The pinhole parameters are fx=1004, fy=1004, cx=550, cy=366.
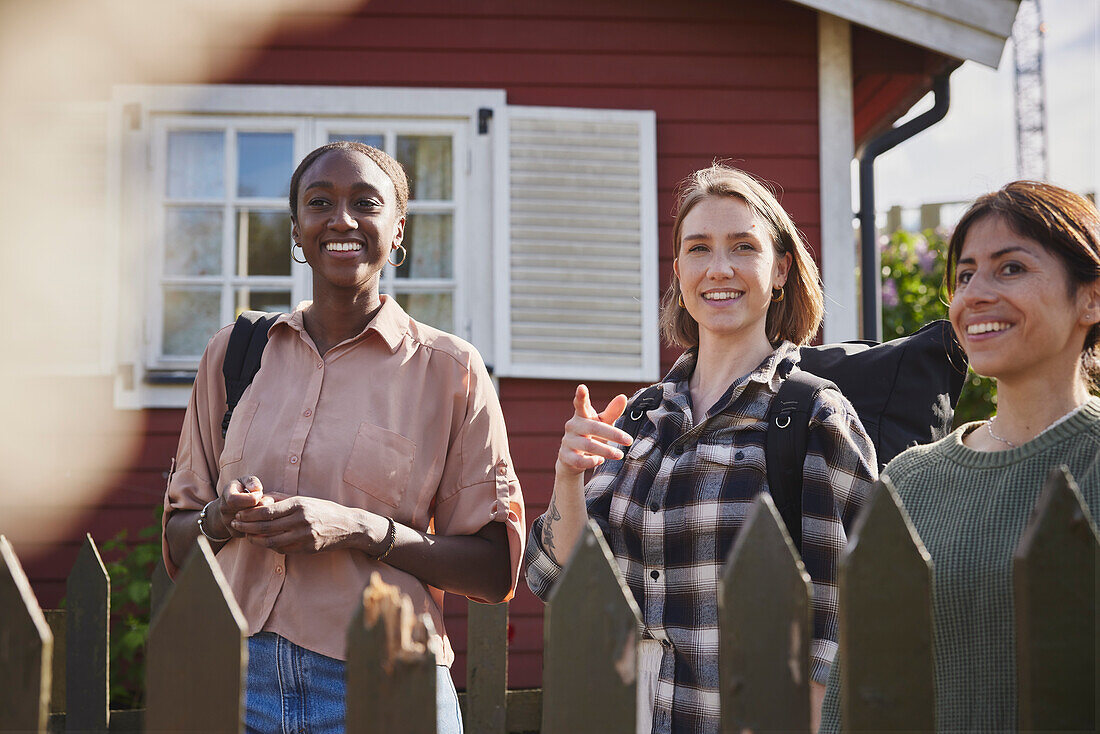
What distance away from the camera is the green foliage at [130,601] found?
170 inches

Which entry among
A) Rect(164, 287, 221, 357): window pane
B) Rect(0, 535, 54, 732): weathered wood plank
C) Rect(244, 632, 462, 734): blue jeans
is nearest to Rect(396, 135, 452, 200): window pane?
Rect(164, 287, 221, 357): window pane

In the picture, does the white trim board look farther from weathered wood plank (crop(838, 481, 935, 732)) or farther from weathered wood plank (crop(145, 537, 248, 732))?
weathered wood plank (crop(145, 537, 248, 732))

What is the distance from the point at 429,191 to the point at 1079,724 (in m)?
4.36

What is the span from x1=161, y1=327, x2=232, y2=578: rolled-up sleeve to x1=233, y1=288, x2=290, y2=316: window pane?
10.1 feet

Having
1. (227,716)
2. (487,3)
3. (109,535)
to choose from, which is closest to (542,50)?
(487,3)

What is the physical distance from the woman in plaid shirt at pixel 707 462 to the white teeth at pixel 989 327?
37 cm

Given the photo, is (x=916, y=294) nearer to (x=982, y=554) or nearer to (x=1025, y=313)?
(x=1025, y=313)

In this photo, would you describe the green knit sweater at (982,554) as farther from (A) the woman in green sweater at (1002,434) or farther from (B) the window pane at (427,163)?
(B) the window pane at (427,163)

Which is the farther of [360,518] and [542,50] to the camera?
[542,50]

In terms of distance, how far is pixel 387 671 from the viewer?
4.39 feet

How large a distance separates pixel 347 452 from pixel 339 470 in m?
0.04

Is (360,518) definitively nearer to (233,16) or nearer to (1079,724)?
(1079,724)

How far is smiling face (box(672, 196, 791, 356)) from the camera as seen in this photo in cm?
231

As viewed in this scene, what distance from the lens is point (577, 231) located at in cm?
527
